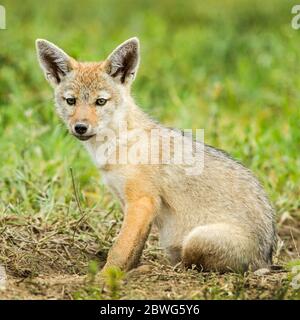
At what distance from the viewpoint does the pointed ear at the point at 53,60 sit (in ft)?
27.8

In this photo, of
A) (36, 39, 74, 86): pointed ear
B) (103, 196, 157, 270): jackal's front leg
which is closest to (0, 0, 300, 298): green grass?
(103, 196, 157, 270): jackal's front leg

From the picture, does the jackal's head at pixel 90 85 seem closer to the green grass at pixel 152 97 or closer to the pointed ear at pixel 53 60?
the pointed ear at pixel 53 60

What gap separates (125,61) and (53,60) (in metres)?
0.70

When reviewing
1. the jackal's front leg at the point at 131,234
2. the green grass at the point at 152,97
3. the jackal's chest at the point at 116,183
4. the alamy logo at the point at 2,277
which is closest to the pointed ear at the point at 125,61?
the jackal's chest at the point at 116,183

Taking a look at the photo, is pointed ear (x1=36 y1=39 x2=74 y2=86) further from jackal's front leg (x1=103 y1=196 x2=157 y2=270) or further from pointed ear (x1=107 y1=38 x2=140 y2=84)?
jackal's front leg (x1=103 y1=196 x2=157 y2=270)

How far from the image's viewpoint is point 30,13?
62.2ft

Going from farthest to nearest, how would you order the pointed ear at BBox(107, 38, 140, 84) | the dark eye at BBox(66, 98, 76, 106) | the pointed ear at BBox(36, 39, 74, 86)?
the pointed ear at BBox(36, 39, 74, 86) → the pointed ear at BBox(107, 38, 140, 84) → the dark eye at BBox(66, 98, 76, 106)

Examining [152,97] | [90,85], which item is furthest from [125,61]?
[152,97]

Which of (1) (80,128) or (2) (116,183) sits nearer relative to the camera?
(1) (80,128)

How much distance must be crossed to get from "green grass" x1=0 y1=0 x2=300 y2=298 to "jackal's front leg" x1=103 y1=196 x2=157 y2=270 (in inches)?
21.7

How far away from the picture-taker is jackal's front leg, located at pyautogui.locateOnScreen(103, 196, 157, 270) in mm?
7812

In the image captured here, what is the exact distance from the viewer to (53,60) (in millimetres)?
8586

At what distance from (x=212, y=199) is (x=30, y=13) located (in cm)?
1183

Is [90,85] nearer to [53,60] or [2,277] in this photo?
Answer: [53,60]
